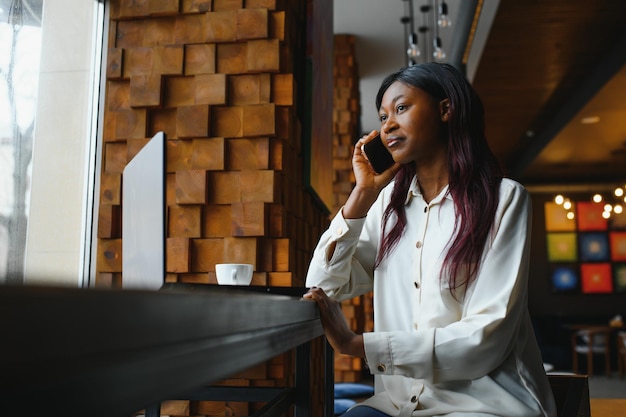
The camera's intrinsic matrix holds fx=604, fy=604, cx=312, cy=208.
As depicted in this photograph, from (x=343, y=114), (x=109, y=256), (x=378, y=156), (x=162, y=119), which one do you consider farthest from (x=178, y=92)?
(x=343, y=114)

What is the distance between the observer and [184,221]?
7.63 feet

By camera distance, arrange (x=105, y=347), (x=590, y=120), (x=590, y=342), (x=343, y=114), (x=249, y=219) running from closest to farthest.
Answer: (x=105, y=347)
(x=249, y=219)
(x=343, y=114)
(x=590, y=120)
(x=590, y=342)

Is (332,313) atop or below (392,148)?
below

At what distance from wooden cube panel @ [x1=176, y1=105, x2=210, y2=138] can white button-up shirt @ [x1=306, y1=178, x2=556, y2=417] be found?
40.5 inches

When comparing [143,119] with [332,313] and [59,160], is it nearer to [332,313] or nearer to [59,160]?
[59,160]

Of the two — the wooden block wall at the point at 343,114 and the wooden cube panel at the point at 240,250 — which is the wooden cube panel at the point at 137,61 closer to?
the wooden cube panel at the point at 240,250

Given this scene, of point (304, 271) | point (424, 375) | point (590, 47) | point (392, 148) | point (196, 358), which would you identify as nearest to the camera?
point (196, 358)

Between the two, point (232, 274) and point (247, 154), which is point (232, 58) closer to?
point (247, 154)

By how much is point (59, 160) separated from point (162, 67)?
1.77 ft

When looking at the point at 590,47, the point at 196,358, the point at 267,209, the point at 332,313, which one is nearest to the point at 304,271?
the point at 267,209

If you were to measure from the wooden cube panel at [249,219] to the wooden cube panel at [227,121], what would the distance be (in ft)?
0.93

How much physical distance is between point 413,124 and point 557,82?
663 cm

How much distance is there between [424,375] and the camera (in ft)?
3.59

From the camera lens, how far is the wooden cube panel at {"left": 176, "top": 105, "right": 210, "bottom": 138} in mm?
2322
